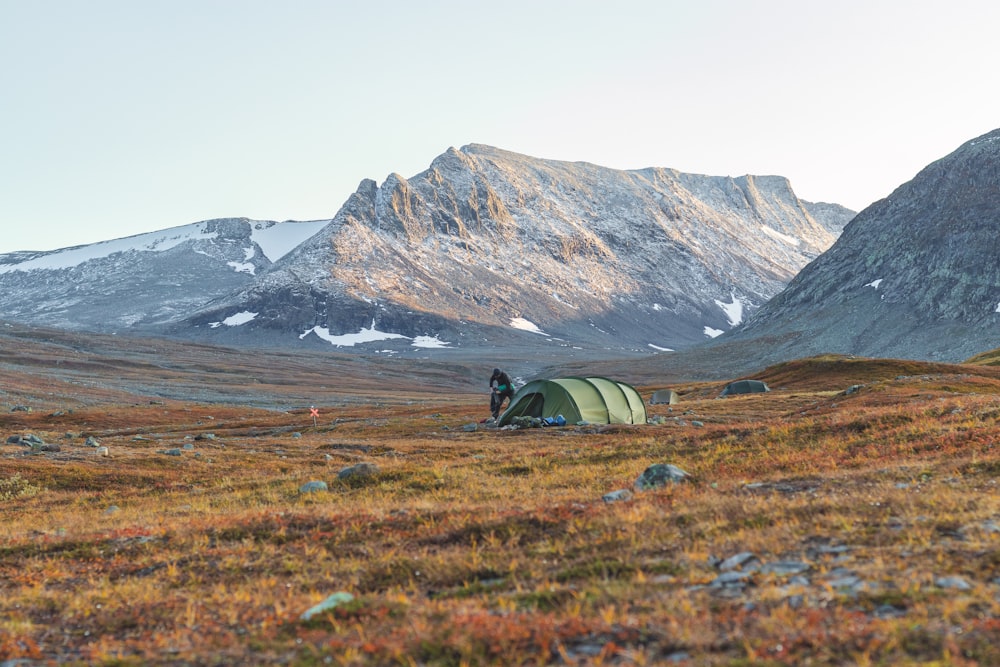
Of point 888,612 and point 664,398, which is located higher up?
point 888,612

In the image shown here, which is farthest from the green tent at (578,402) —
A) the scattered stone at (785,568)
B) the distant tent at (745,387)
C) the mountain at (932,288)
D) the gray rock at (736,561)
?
the mountain at (932,288)

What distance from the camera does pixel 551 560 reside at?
9.68m

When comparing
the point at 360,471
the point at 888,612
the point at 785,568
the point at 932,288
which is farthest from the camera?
the point at 932,288

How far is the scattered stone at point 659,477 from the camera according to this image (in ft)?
51.5

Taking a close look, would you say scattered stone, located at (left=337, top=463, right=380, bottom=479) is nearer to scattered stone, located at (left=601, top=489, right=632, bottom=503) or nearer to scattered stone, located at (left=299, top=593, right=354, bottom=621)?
scattered stone, located at (left=601, top=489, right=632, bottom=503)

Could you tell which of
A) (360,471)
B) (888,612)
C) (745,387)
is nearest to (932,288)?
(745,387)

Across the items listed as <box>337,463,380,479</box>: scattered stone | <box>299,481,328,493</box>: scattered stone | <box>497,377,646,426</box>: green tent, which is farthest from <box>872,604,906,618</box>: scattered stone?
<box>497,377,646,426</box>: green tent

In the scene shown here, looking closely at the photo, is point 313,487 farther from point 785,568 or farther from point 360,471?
point 785,568

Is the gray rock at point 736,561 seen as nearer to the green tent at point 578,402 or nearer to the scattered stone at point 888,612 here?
the scattered stone at point 888,612

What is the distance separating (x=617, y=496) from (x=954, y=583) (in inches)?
301

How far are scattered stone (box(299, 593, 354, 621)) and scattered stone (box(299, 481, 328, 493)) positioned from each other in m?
11.2

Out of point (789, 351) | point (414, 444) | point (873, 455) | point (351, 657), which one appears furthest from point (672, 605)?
point (789, 351)

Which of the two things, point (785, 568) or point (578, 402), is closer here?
point (785, 568)

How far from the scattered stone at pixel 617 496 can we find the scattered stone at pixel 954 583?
6954 mm
